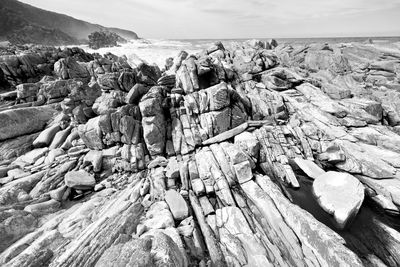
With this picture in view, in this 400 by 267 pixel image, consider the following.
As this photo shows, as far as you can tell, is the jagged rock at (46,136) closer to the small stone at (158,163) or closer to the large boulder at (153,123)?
the large boulder at (153,123)

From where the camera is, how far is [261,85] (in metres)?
27.3

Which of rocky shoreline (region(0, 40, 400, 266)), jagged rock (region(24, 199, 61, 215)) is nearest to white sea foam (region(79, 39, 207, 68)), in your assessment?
rocky shoreline (region(0, 40, 400, 266))

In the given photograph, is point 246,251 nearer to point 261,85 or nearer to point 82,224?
point 82,224

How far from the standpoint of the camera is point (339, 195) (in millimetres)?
15359

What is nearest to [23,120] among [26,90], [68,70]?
[26,90]

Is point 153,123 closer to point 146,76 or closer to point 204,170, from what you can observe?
point 204,170

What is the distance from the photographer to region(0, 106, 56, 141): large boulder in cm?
2144

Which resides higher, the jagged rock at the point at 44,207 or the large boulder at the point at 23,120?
the large boulder at the point at 23,120

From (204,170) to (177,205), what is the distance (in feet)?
13.4

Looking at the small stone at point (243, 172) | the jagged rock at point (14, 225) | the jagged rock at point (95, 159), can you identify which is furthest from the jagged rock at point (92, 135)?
the small stone at point (243, 172)

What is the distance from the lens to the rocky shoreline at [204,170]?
11.8m

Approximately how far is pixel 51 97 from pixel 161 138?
20412 millimetres

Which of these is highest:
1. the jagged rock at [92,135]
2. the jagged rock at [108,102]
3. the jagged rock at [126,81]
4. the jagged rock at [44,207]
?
the jagged rock at [126,81]

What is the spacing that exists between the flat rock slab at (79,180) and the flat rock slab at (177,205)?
7.68 m
